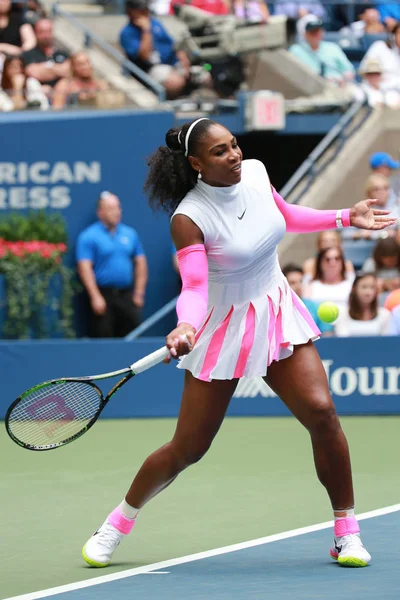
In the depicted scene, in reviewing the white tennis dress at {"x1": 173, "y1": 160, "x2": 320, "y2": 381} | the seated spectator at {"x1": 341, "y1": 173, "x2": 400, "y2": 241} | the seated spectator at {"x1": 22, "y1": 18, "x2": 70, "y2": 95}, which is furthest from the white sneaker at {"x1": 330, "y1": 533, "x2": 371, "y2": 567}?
the seated spectator at {"x1": 22, "y1": 18, "x2": 70, "y2": 95}

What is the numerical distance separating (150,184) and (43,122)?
686 cm

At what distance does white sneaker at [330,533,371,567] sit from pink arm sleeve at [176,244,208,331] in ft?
3.39

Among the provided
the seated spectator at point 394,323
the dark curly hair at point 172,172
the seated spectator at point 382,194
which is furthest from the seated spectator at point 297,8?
the dark curly hair at point 172,172

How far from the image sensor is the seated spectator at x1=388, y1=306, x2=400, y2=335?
31.9 feet

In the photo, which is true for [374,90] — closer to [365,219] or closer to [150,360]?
[365,219]

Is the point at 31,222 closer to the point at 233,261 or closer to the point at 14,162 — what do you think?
the point at 14,162

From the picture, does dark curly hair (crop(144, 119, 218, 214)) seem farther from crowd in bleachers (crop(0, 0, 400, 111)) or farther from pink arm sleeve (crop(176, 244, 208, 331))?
crowd in bleachers (crop(0, 0, 400, 111))

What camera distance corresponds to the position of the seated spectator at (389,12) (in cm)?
1488

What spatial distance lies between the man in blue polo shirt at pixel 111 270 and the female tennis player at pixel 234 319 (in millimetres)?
5865

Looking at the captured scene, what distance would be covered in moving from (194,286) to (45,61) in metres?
Result: 7.81

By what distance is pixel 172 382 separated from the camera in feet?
31.0

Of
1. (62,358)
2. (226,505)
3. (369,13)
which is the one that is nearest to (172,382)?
(62,358)

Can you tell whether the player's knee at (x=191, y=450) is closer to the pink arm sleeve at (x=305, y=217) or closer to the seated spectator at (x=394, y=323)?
the pink arm sleeve at (x=305, y=217)

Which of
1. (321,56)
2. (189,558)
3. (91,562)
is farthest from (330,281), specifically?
(91,562)
